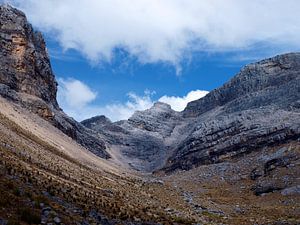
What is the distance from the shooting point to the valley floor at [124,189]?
81.5 ft

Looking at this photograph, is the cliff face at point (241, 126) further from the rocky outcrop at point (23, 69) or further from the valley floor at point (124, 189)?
the rocky outcrop at point (23, 69)

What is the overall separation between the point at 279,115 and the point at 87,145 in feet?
201

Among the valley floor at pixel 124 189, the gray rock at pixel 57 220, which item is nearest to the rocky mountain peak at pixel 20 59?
the valley floor at pixel 124 189

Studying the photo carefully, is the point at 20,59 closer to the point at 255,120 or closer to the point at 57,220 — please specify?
the point at 255,120

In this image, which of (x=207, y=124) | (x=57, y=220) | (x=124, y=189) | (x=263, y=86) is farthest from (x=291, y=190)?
(x=263, y=86)

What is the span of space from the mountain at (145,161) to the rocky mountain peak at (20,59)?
30cm

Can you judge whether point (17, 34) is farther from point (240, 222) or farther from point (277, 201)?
point (240, 222)

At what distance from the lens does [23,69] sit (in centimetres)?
11456

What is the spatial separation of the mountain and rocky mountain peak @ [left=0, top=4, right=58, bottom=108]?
0.30 m

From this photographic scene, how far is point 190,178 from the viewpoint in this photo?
328ft

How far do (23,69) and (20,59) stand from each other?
2.89 m

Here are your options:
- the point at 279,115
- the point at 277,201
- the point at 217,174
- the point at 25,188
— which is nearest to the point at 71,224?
the point at 25,188

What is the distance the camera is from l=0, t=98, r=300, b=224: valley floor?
24.8 metres

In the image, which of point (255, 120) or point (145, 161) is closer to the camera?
point (255, 120)
